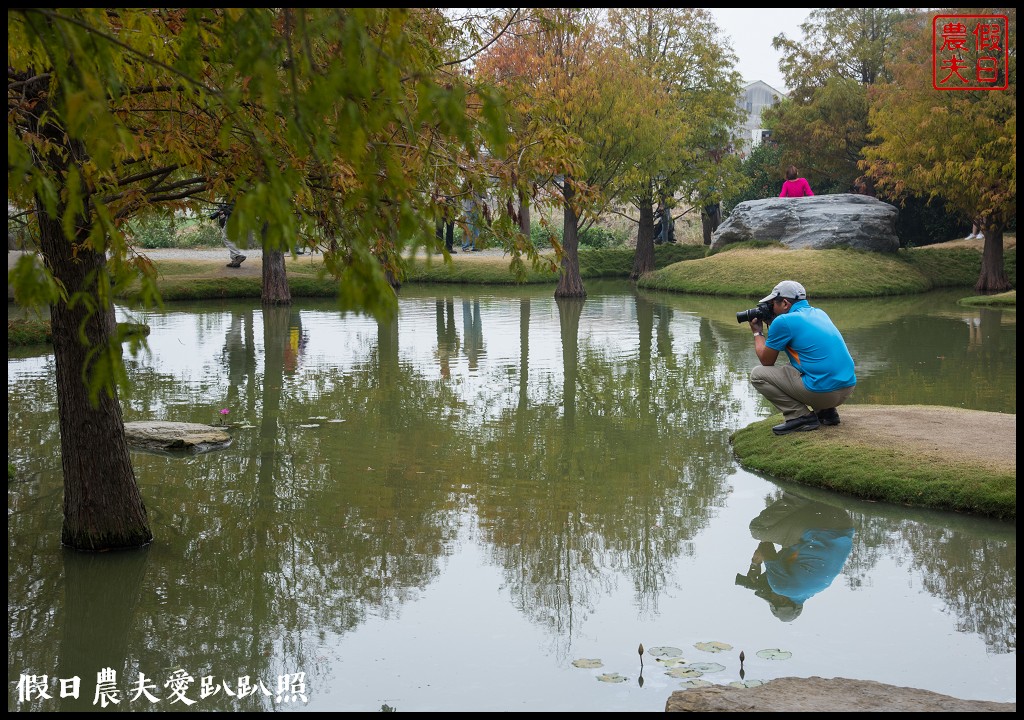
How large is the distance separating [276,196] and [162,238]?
152ft

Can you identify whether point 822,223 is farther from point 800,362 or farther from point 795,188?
point 800,362

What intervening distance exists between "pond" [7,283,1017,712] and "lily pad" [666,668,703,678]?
1 centimetres

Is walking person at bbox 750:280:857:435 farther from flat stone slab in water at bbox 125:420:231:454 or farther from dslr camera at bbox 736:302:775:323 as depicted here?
flat stone slab in water at bbox 125:420:231:454

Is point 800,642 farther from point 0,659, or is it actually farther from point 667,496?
point 0,659

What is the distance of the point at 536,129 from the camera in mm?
6387

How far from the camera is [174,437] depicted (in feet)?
33.1

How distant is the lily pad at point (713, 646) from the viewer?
521 centimetres

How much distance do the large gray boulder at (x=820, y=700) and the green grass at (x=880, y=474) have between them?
3554 millimetres

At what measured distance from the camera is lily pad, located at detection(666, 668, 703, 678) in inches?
192

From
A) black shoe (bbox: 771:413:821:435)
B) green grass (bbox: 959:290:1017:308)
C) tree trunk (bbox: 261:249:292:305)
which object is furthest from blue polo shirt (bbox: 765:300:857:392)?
tree trunk (bbox: 261:249:292:305)

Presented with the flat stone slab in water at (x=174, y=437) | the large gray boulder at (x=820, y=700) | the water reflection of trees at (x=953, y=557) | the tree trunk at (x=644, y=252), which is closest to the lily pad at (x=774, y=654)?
the large gray boulder at (x=820, y=700)

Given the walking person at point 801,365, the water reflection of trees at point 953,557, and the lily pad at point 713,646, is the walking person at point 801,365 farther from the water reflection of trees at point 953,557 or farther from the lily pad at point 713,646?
the lily pad at point 713,646

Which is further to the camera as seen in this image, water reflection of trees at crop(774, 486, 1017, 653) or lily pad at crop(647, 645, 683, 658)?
water reflection of trees at crop(774, 486, 1017, 653)

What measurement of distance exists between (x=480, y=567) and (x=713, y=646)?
1.80 metres
